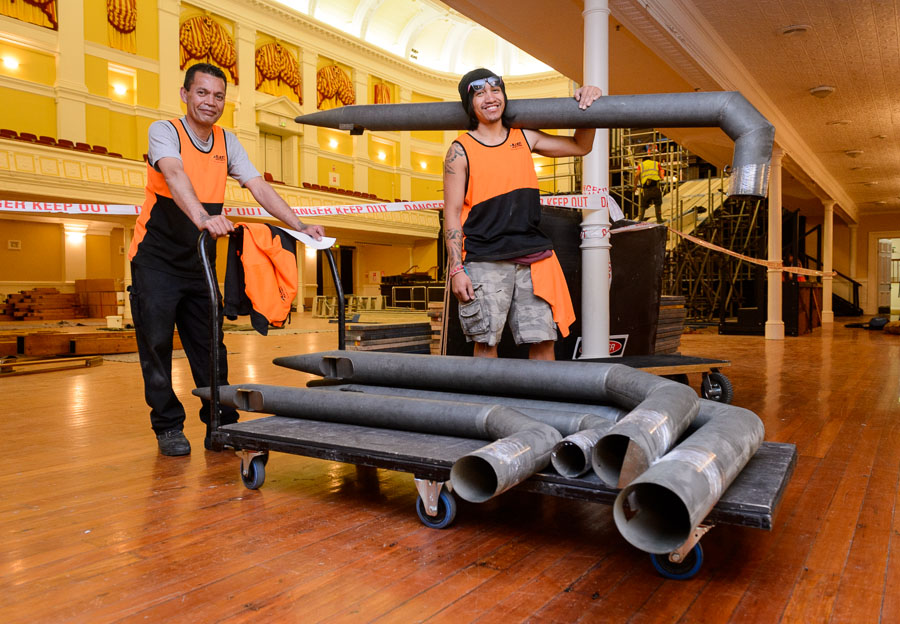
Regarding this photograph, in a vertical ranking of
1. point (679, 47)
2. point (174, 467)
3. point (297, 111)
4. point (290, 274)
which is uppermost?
point (297, 111)

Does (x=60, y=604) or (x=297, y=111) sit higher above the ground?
(x=297, y=111)

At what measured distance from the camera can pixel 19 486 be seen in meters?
2.36

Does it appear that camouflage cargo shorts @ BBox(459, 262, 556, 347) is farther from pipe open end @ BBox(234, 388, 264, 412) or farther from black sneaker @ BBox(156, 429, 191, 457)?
black sneaker @ BBox(156, 429, 191, 457)

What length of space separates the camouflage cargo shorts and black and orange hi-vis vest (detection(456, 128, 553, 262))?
0.21 ft

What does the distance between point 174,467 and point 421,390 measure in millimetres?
1038

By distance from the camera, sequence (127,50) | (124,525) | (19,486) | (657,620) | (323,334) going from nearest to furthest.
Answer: (657,620)
(124,525)
(19,486)
(323,334)
(127,50)

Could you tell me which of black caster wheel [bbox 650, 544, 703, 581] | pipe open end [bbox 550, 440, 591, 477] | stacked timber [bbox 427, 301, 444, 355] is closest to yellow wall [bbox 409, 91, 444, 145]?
stacked timber [bbox 427, 301, 444, 355]

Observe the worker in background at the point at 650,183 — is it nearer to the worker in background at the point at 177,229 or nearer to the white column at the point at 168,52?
the worker in background at the point at 177,229

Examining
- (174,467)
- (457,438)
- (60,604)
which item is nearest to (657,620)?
(457,438)

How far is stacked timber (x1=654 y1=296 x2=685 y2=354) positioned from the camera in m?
5.51

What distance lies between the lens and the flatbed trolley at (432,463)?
1.47 m

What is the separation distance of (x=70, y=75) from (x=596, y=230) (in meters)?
18.9

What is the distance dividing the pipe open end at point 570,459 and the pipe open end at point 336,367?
3.67 feet

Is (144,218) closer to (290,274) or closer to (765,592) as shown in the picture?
(290,274)
